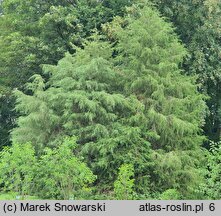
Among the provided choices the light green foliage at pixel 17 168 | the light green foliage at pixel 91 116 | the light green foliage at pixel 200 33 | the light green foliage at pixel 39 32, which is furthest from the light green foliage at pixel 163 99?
the light green foliage at pixel 17 168

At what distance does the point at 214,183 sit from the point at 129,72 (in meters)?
4.78

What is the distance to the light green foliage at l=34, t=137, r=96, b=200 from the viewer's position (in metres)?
7.96

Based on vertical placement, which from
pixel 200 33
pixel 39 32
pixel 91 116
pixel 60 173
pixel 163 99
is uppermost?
pixel 39 32

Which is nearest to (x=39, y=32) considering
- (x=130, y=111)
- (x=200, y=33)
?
(x=200, y=33)

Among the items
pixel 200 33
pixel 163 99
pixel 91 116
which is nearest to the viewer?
pixel 91 116

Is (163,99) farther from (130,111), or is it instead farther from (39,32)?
(39,32)

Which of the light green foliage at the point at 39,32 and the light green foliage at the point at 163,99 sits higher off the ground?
the light green foliage at the point at 39,32

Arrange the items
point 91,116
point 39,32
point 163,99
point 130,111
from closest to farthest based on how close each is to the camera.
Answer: point 91,116 → point 163,99 → point 130,111 → point 39,32

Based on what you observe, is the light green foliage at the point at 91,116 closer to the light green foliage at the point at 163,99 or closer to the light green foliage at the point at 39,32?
the light green foliage at the point at 163,99

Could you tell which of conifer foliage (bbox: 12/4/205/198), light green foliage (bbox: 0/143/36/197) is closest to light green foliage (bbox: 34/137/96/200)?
light green foliage (bbox: 0/143/36/197)

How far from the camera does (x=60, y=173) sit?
7980 mm

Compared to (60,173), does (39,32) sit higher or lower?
higher

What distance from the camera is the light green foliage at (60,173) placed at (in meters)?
7.96

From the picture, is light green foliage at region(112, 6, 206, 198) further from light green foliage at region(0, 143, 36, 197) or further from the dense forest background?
light green foliage at region(0, 143, 36, 197)
